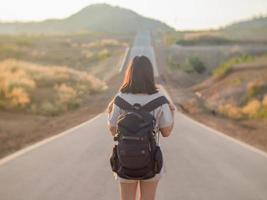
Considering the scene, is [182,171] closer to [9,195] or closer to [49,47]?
[9,195]

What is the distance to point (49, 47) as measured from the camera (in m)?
108

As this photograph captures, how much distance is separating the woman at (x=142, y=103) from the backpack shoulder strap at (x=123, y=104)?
30 mm

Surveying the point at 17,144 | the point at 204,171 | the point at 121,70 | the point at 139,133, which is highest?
the point at 139,133

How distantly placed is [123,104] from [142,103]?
16 cm

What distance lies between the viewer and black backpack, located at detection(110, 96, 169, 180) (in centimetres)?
530

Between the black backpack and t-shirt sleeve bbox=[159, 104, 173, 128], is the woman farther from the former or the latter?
the black backpack

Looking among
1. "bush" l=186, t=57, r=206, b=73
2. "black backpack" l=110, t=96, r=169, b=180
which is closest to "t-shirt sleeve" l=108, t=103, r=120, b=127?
"black backpack" l=110, t=96, r=169, b=180

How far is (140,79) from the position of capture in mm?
5566

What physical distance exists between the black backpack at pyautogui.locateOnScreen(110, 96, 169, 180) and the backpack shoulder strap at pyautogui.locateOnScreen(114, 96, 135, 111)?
73 millimetres

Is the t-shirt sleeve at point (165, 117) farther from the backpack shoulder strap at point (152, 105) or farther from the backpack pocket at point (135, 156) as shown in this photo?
the backpack pocket at point (135, 156)

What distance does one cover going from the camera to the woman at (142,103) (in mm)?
5500

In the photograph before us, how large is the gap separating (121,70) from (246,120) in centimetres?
3276

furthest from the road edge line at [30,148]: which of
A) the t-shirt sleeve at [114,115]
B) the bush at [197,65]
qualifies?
the bush at [197,65]

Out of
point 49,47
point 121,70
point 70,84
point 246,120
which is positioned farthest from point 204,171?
point 49,47
